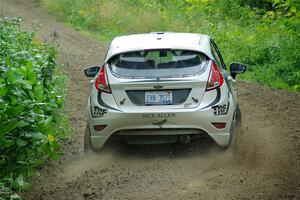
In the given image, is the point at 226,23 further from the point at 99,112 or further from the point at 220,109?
the point at 99,112

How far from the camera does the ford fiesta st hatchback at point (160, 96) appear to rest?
7.92m

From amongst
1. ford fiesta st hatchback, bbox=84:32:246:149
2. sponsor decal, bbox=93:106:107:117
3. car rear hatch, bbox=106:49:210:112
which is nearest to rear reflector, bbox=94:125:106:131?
ford fiesta st hatchback, bbox=84:32:246:149

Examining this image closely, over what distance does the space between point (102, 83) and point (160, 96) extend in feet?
2.51

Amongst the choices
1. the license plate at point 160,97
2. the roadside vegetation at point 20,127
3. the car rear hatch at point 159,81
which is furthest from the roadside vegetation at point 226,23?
the roadside vegetation at point 20,127

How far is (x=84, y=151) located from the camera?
8.63 m

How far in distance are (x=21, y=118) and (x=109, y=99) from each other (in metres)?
1.70

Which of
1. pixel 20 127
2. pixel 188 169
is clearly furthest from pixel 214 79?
pixel 20 127

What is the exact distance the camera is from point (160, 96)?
7961 mm

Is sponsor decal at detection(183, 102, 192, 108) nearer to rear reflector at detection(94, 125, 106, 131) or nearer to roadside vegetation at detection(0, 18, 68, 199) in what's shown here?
rear reflector at detection(94, 125, 106, 131)

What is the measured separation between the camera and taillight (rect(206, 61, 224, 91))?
8.03 metres

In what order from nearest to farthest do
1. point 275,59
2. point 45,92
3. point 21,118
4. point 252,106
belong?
point 21,118 < point 45,92 < point 252,106 < point 275,59

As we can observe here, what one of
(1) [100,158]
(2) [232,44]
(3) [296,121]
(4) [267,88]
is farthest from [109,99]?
(2) [232,44]

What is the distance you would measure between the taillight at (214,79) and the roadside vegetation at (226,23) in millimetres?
6235

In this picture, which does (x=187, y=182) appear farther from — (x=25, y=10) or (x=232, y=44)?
(x=25, y=10)
